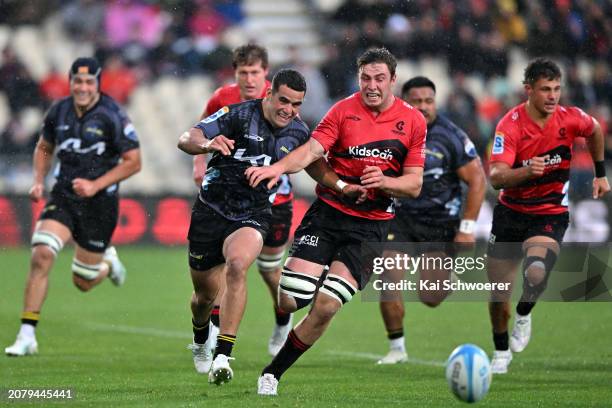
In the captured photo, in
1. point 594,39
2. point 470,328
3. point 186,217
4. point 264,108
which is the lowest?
point 470,328

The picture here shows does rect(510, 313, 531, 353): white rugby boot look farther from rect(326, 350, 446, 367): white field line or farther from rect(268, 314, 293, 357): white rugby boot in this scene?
rect(268, 314, 293, 357): white rugby boot

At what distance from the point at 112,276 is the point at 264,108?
17.4 ft

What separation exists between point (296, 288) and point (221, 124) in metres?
1.49

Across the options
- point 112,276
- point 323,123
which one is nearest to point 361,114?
point 323,123

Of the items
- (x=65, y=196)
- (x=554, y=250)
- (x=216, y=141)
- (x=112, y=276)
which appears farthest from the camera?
(x=112, y=276)

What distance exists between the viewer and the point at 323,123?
9.55 metres

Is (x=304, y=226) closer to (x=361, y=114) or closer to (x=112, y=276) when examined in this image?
(x=361, y=114)

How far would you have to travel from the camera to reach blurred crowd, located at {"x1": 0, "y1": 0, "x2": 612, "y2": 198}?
23469mm

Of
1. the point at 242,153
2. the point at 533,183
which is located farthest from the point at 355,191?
the point at 533,183

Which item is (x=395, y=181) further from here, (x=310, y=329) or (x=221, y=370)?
(x=221, y=370)

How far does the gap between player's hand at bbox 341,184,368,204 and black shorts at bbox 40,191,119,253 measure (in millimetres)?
4128

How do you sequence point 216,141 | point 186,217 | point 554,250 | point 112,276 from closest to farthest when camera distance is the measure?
point 216,141 < point 554,250 < point 112,276 < point 186,217

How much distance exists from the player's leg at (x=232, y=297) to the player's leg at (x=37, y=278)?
10.2 feet

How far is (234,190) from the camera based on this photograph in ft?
32.6
